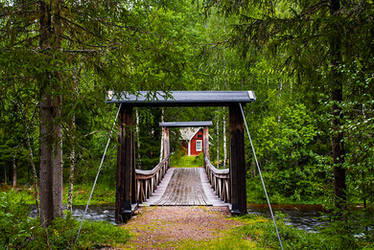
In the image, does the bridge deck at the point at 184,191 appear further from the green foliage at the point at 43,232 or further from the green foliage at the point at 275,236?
the green foliage at the point at 43,232

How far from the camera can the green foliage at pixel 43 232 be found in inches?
99.3

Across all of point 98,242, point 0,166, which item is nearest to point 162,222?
point 98,242

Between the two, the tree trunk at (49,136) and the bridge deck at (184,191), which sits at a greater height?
the tree trunk at (49,136)

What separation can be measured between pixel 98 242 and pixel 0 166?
59.7 feet

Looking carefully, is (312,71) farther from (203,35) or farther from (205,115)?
(205,115)

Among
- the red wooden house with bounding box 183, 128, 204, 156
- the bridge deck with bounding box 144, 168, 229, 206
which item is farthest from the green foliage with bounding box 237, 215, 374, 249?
the red wooden house with bounding box 183, 128, 204, 156

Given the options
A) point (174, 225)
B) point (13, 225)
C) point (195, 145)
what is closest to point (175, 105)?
point (174, 225)

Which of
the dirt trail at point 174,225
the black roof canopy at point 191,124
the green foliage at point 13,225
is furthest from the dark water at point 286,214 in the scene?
the green foliage at point 13,225

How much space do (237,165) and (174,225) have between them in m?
1.83

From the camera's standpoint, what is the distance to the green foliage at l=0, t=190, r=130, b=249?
2.52m

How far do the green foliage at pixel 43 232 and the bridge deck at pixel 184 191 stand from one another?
9.57 feet

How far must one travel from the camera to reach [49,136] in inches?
123

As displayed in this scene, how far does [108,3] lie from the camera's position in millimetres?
3545

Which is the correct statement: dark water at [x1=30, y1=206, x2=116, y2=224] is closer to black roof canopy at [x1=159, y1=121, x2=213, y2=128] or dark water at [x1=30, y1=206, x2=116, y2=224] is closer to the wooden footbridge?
the wooden footbridge
